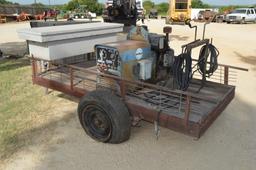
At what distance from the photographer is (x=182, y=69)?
3918 millimetres

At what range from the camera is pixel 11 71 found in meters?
7.43

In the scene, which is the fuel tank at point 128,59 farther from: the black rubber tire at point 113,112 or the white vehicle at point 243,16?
the white vehicle at point 243,16

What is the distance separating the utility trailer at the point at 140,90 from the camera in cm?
345

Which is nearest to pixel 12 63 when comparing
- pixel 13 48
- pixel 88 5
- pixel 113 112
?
pixel 13 48

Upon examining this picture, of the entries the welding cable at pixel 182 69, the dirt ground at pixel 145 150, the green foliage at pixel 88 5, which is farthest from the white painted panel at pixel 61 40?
the green foliage at pixel 88 5

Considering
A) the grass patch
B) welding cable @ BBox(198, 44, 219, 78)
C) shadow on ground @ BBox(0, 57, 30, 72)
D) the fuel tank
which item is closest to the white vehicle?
shadow on ground @ BBox(0, 57, 30, 72)

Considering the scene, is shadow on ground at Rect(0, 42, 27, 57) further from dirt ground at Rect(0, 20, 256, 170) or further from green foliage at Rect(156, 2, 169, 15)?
green foliage at Rect(156, 2, 169, 15)

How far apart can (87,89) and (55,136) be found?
846mm

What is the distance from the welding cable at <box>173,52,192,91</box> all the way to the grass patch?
230 centimetres

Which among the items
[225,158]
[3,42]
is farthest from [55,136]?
[3,42]

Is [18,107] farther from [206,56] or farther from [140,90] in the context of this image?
[206,56]

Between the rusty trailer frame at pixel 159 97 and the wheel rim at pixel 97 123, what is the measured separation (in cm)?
36

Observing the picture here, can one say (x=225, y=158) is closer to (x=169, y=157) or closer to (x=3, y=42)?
(x=169, y=157)

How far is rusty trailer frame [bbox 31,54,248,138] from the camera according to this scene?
3.26 metres
